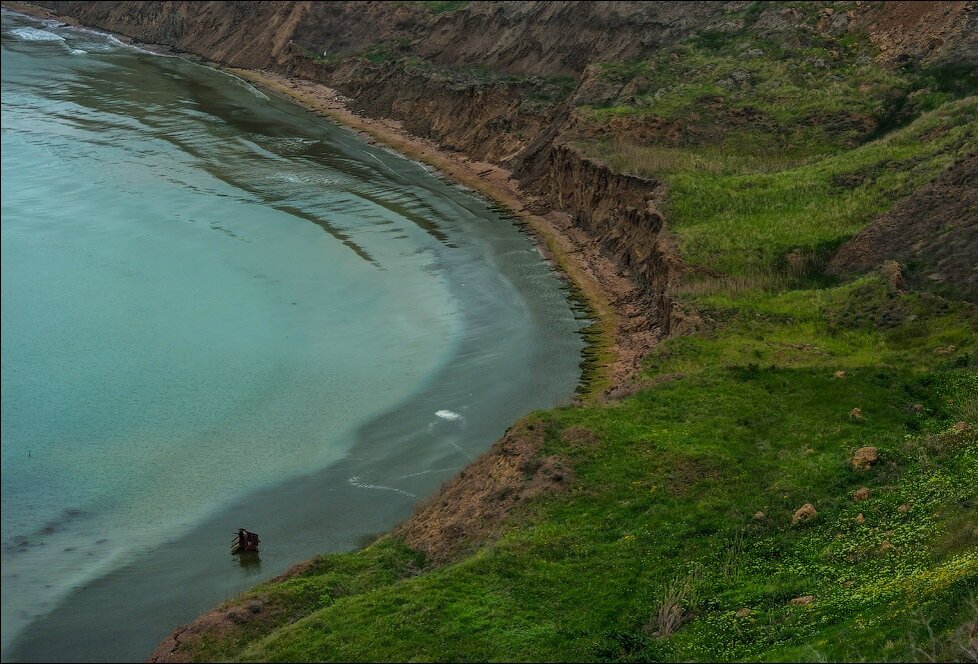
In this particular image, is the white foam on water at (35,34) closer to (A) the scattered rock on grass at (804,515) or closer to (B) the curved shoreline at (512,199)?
(B) the curved shoreline at (512,199)

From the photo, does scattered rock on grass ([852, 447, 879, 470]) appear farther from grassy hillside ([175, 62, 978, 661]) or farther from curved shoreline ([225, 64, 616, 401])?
curved shoreline ([225, 64, 616, 401])

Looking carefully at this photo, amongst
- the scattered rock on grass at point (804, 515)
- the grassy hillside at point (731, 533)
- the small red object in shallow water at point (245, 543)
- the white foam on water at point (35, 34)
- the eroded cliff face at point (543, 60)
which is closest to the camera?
the grassy hillside at point (731, 533)

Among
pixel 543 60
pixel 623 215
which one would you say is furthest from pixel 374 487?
pixel 543 60

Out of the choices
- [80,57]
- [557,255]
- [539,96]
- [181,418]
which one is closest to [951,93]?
[557,255]

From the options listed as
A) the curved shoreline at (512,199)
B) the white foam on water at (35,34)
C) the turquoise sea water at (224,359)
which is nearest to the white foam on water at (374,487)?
the turquoise sea water at (224,359)

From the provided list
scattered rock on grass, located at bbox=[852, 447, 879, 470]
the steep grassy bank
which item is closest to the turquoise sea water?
the steep grassy bank

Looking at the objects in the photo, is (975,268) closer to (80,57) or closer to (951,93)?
(951,93)

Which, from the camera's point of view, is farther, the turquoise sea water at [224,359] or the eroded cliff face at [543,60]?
the eroded cliff face at [543,60]
